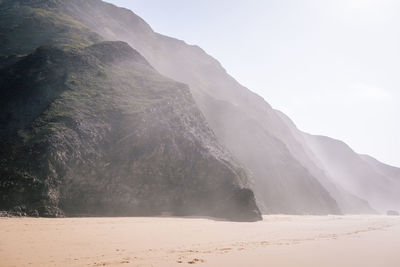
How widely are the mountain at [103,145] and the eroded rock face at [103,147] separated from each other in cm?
8

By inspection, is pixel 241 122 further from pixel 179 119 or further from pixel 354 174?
pixel 354 174

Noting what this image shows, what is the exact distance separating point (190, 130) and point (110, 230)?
1932cm

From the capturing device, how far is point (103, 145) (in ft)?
80.1

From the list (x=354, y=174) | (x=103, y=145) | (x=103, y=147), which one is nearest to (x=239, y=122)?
(x=103, y=145)

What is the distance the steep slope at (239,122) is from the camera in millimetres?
47875

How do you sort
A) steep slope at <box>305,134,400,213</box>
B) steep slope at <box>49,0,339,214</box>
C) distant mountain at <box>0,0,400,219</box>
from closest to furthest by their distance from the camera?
distant mountain at <box>0,0,400,219</box>
steep slope at <box>49,0,339,214</box>
steep slope at <box>305,134,400,213</box>

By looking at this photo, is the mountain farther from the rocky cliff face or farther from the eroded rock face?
the rocky cliff face

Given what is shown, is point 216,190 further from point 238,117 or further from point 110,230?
point 238,117

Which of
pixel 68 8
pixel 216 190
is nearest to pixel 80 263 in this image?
pixel 216 190

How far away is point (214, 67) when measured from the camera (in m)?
91.7

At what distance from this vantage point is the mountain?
1948 centimetres

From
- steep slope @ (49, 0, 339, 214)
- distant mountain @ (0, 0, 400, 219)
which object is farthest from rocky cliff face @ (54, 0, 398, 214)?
distant mountain @ (0, 0, 400, 219)

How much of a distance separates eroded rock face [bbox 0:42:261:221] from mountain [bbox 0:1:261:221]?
0.08m

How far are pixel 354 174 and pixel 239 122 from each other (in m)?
97.6
